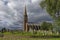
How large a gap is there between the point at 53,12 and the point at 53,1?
224 cm

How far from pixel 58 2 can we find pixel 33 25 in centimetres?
9741

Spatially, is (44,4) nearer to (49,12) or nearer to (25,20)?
(49,12)

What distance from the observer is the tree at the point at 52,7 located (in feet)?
121

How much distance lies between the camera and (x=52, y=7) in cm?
3734

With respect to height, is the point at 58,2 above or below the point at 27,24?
above

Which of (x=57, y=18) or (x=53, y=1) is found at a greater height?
(x=53, y=1)

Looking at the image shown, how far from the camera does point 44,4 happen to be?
1495 inches

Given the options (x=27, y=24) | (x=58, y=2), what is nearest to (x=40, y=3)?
(x=58, y=2)

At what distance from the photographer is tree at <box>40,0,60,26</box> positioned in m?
37.0

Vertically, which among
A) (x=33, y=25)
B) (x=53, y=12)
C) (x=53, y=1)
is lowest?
(x=33, y=25)

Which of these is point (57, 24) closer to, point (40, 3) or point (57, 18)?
point (57, 18)

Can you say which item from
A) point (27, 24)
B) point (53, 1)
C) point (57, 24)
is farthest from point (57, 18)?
point (27, 24)

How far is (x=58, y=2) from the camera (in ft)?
120

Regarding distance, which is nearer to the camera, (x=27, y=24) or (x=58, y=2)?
(x=58, y=2)
